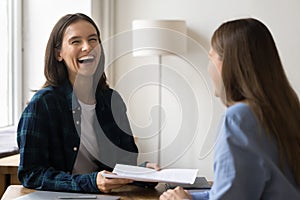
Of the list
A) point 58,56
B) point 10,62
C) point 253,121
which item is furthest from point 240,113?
point 10,62

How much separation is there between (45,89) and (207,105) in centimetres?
204

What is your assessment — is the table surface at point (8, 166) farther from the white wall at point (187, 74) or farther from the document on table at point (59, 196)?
the white wall at point (187, 74)

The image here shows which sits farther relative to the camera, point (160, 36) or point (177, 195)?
point (160, 36)

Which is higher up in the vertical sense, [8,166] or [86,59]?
[86,59]

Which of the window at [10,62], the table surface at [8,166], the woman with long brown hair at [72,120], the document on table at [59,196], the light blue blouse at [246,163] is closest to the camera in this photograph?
the light blue blouse at [246,163]

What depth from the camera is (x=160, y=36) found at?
Result: 342cm

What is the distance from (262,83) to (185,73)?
2594mm

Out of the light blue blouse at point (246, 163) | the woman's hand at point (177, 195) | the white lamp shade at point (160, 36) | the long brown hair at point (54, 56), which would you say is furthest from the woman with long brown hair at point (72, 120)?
the white lamp shade at point (160, 36)

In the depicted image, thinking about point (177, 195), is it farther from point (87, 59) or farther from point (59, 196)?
point (87, 59)

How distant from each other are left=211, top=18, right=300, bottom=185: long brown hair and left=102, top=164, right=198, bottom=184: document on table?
436 mm

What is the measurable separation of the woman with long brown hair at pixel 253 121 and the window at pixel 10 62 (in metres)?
2.31

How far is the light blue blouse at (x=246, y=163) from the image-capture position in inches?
47.0

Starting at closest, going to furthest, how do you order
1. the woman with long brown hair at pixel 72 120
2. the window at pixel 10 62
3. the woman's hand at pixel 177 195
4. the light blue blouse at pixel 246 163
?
the light blue blouse at pixel 246 163 → the woman's hand at pixel 177 195 → the woman with long brown hair at pixel 72 120 → the window at pixel 10 62

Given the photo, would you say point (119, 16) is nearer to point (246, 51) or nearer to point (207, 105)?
point (207, 105)
